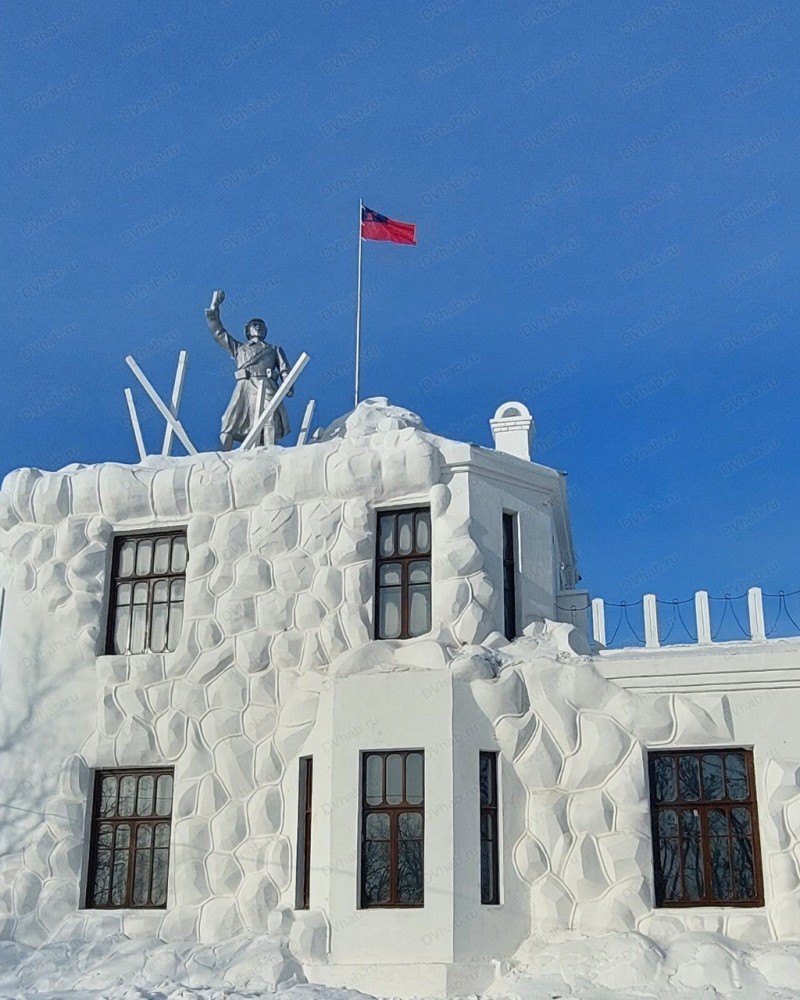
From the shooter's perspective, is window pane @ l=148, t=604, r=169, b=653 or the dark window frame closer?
the dark window frame

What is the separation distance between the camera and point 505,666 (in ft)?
57.4

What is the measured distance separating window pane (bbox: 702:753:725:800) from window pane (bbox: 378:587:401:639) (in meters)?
4.53

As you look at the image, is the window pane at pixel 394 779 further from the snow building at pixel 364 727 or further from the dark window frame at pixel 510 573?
the dark window frame at pixel 510 573

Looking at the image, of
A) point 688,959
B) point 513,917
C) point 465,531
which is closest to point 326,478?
point 465,531

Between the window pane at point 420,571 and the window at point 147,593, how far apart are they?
3.41m

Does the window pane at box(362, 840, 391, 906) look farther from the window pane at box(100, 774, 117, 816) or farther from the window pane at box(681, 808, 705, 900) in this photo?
the window pane at box(100, 774, 117, 816)

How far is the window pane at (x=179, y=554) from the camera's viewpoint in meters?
19.8

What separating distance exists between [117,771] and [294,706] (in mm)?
2793

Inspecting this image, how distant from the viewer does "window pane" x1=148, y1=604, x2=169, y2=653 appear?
19.5 meters

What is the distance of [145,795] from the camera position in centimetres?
1877

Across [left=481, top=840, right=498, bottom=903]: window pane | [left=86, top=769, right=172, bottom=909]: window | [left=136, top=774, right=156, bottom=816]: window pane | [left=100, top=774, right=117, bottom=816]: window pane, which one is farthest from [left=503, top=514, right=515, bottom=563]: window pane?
[left=100, top=774, right=117, bottom=816]: window pane

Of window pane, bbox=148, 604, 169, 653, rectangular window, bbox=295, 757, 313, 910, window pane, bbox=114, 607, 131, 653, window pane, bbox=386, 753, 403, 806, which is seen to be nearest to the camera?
window pane, bbox=386, 753, 403, 806

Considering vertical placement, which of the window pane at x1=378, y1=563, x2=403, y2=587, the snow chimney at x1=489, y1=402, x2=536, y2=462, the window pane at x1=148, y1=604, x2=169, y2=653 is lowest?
the window pane at x1=148, y1=604, x2=169, y2=653

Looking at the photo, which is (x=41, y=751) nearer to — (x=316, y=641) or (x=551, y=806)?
(x=316, y=641)
